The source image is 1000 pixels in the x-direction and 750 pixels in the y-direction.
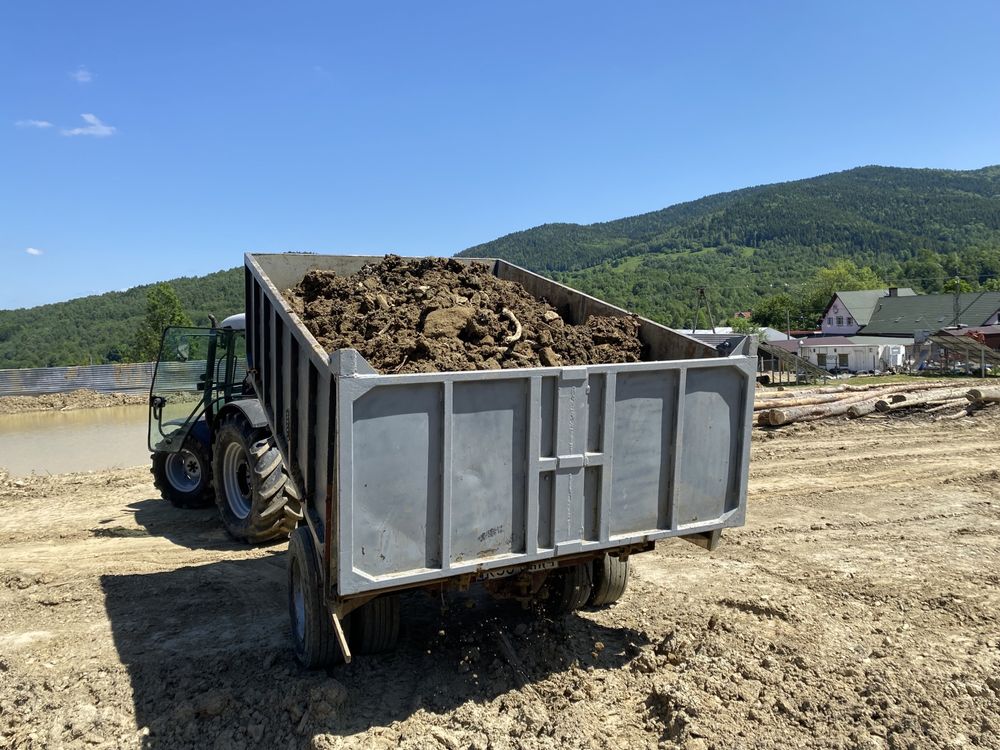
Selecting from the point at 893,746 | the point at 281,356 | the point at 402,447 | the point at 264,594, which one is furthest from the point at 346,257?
the point at 893,746

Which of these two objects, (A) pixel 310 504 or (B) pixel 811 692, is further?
(A) pixel 310 504

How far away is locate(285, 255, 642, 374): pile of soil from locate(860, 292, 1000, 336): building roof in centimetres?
5845

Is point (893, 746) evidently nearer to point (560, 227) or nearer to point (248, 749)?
point (248, 749)

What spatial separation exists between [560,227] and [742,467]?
7830 inches

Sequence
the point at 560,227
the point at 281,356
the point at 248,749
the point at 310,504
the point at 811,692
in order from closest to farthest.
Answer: the point at 248,749 → the point at 811,692 → the point at 310,504 → the point at 281,356 → the point at 560,227

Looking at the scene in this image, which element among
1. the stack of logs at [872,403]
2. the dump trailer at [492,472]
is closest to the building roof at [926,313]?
the stack of logs at [872,403]

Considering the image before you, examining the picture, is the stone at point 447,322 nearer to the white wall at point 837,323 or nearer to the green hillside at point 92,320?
the green hillside at point 92,320

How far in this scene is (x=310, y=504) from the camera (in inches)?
165

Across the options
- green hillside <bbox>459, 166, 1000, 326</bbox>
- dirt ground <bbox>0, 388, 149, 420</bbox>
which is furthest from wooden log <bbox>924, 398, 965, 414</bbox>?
green hillside <bbox>459, 166, 1000, 326</bbox>

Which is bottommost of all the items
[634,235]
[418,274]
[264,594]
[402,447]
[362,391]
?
[264,594]

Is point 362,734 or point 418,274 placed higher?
point 418,274

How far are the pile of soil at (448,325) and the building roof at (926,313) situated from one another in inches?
2301

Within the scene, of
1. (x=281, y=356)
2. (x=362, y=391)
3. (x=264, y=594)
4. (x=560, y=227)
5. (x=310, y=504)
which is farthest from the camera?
(x=560, y=227)

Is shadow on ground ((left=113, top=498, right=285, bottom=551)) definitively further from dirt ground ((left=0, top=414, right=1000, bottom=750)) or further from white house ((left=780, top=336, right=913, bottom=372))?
white house ((left=780, top=336, right=913, bottom=372))
